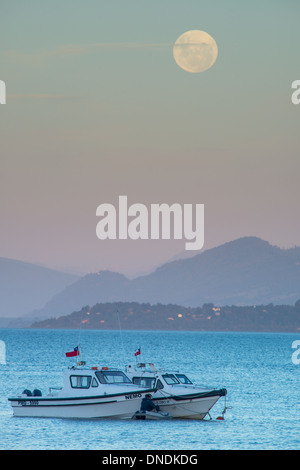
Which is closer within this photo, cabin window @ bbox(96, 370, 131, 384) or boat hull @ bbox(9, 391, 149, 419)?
boat hull @ bbox(9, 391, 149, 419)

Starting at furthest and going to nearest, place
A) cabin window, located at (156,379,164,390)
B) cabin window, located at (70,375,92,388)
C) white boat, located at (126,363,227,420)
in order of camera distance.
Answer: cabin window, located at (156,379,164,390) → white boat, located at (126,363,227,420) → cabin window, located at (70,375,92,388)

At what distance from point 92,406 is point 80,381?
1.63m

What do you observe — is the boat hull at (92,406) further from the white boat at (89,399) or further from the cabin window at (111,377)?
the cabin window at (111,377)

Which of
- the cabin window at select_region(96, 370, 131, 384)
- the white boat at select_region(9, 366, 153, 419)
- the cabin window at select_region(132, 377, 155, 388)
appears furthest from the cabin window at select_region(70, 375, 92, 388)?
the cabin window at select_region(132, 377, 155, 388)

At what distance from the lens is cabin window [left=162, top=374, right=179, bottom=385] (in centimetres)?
5284

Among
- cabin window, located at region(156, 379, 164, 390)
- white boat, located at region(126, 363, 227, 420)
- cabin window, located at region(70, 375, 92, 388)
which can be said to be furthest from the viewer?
cabin window, located at region(156, 379, 164, 390)

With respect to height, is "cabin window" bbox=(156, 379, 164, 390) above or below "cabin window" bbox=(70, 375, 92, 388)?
below

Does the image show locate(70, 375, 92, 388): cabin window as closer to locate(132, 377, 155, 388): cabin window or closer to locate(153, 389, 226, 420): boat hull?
locate(132, 377, 155, 388): cabin window

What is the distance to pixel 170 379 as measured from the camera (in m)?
53.2

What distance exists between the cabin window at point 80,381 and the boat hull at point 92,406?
2.45 ft

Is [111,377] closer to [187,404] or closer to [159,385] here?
[159,385]
